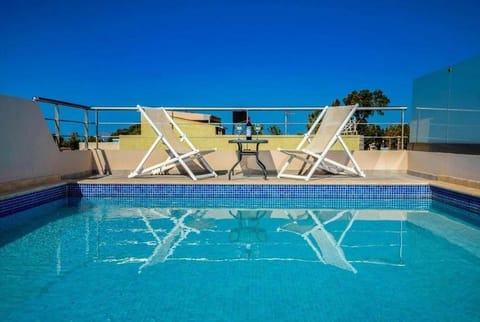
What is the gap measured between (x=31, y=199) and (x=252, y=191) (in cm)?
259

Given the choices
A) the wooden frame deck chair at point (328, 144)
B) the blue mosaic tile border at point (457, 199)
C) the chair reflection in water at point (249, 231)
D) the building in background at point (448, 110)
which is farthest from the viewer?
the wooden frame deck chair at point (328, 144)

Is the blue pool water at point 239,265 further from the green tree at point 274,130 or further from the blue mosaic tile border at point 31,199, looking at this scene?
the green tree at point 274,130

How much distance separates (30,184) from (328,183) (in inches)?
147

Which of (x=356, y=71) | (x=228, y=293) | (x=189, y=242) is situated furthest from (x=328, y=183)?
(x=356, y=71)

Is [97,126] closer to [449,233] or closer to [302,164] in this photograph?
[302,164]

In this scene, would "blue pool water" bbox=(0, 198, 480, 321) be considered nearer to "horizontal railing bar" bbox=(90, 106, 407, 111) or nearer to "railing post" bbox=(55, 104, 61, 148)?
"railing post" bbox=(55, 104, 61, 148)

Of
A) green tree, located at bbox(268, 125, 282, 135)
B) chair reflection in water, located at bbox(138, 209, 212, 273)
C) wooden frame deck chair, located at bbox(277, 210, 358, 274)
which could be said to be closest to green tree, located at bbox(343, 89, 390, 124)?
green tree, located at bbox(268, 125, 282, 135)

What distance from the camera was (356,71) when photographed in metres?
36.7

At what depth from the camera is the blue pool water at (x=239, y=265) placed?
Answer: 5.87ft

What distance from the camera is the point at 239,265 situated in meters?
2.45

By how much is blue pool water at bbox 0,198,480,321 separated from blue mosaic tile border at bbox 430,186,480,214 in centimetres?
10

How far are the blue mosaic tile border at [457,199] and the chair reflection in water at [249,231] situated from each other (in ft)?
7.07

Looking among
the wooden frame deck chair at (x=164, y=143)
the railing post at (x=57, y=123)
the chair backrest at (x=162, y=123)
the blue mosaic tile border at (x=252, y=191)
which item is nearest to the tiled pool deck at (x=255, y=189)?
the blue mosaic tile border at (x=252, y=191)

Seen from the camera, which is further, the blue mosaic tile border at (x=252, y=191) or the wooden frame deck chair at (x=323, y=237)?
the blue mosaic tile border at (x=252, y=191)
